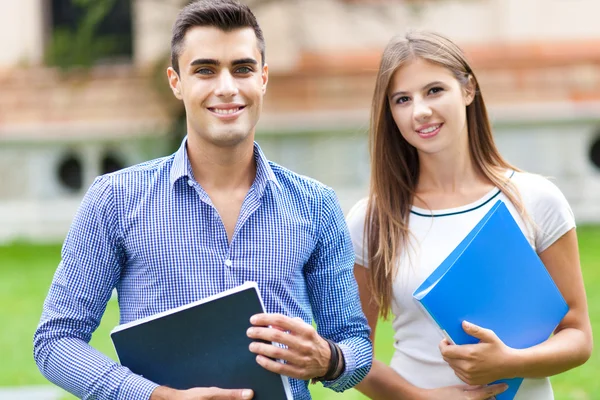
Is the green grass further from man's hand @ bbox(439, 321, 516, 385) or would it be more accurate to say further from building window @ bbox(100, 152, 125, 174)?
man's hand @ bbox(439, 321, 516, 385)

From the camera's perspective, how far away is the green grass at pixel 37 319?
6.23 meters

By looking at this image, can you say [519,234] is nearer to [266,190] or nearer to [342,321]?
[342,321]

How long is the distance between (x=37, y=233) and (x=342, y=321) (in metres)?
12.7

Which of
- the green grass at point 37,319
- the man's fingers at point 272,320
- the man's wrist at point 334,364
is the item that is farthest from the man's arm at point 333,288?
the green grass at point 37,319

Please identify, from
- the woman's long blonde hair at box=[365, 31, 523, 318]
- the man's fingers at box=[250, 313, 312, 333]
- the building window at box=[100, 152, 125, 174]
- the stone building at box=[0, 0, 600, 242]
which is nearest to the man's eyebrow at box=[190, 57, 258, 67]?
the woman's long blonde hair at box=[365, 31, 523, 318]

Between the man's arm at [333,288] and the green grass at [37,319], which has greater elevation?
the man's arm at [333,288]

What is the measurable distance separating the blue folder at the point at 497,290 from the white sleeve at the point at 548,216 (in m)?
0.16

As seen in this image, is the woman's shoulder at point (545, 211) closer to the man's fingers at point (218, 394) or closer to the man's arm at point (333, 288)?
the man's arm at point (333, 288)

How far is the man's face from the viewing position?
8.24 ft

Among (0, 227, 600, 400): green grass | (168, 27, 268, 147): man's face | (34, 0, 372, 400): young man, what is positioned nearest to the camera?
(34, 0, 372, 400): young man

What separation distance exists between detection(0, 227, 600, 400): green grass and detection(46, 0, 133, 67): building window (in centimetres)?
313

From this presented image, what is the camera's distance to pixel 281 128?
14328 mm

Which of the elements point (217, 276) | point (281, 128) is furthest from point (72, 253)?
point (281, 128)

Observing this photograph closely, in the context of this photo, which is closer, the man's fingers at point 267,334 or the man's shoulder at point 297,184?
the man's fingers at point 267,334
